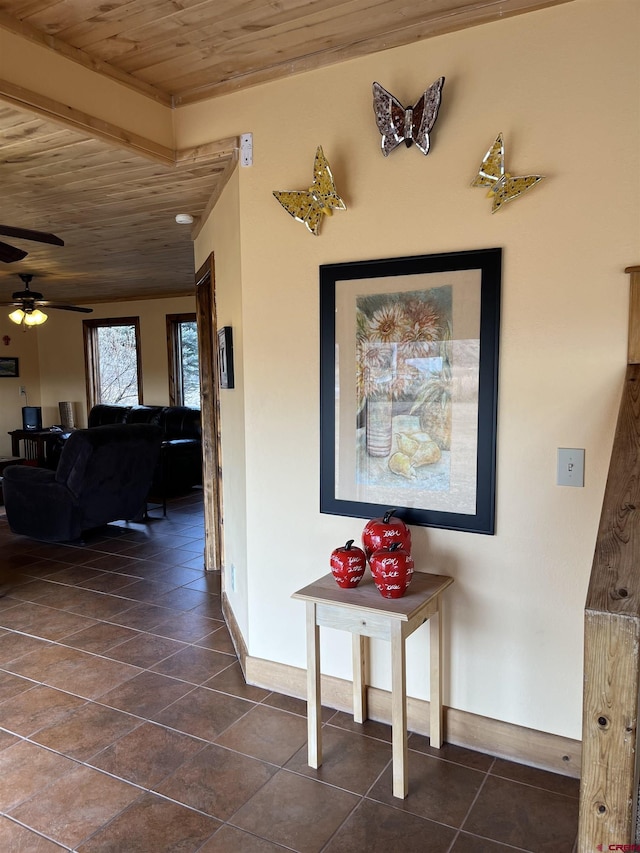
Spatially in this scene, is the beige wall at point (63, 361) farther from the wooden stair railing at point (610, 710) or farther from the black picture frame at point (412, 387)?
the wooden stair railing at point (610, 710)

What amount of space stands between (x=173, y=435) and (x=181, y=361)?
1138mm

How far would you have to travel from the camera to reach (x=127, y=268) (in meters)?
5.94

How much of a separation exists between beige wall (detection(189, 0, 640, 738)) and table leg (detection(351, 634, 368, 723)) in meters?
0.06

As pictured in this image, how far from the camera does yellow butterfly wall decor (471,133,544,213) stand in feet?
6.77

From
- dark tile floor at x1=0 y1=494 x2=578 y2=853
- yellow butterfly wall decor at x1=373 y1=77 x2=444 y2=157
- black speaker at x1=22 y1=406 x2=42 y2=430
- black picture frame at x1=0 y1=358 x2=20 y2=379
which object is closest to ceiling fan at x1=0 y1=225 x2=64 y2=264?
yellow butterfly wall decor at x1=373 y1=77 x2=444 y2=157

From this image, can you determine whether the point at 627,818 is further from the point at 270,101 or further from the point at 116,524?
the point at 116,524

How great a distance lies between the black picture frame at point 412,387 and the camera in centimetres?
223

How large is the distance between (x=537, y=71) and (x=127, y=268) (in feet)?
15.3

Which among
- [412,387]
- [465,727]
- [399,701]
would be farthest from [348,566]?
[465,727]

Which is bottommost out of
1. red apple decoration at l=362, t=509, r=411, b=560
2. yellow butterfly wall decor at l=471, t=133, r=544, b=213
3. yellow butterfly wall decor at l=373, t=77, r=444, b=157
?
red apple decoration at l=362, t=509, r=411, b=560

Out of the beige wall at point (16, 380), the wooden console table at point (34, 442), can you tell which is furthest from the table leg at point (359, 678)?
the beige wall at point (16, 380)

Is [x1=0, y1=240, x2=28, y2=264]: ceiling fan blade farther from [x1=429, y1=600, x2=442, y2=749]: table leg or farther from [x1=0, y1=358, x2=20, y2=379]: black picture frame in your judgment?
[x1=0, y1=358, x2=20, y2=379]: black picture frame

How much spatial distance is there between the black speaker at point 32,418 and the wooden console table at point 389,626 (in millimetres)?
7478

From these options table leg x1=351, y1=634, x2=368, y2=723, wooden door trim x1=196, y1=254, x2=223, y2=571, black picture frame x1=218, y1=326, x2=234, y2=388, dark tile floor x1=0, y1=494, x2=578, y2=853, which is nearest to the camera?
dark tile floor x1=0, y1=494, x2=578, y2=853
